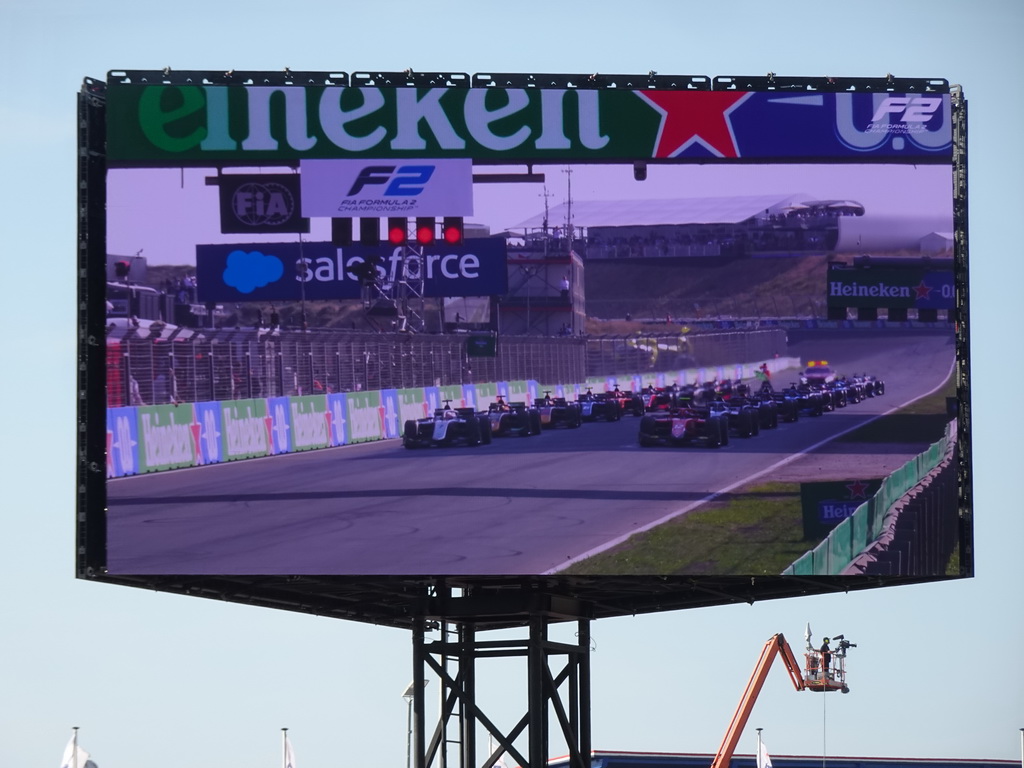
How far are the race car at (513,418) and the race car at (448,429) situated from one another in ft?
0.51

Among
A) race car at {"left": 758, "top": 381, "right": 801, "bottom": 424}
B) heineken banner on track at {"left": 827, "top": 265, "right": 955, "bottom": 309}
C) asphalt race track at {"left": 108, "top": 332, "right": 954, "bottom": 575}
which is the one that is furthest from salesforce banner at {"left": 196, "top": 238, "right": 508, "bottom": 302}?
heineken banner on track at {"left": 827, "top": 265, "right": 955, "bottom": 309}

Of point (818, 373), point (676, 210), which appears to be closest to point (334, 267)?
point (676, 210)

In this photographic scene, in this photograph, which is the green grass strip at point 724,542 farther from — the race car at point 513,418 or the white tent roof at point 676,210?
the white tent roof at point 676,210

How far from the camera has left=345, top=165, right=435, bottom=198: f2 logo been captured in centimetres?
2859

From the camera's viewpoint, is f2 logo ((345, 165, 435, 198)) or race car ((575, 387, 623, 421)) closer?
f2 logo ((345, 165, 435, 198))

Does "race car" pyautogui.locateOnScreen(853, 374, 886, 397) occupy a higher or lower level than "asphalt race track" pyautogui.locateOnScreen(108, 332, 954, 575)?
higher

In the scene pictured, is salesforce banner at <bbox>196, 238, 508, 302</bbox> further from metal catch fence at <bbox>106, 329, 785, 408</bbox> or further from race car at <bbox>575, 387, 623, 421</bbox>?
race car at <bbox>575, 387, 623, 421</bbox>

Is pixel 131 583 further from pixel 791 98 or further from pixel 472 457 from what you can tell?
pixel 791 98

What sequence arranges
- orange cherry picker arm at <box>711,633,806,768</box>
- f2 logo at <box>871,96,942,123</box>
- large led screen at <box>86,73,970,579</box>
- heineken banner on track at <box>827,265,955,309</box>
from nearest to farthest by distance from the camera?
large led screen at <box>86,73,970,579</box> < heineken banner on track at <box>827,265,955,309</box> < f2 logo at <box>871,96,942,123</box> < orange cherry picker arm at <box>711,633,806,768</box>

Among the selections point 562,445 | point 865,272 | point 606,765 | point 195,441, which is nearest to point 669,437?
point 562,445

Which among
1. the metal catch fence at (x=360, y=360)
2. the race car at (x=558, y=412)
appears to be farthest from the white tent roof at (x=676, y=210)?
the race car at (x=558, y=412)

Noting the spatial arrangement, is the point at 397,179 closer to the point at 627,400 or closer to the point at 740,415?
the point at 627,400

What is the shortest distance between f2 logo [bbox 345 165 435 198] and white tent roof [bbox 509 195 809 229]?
1511 mm

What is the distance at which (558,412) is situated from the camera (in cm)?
2911
